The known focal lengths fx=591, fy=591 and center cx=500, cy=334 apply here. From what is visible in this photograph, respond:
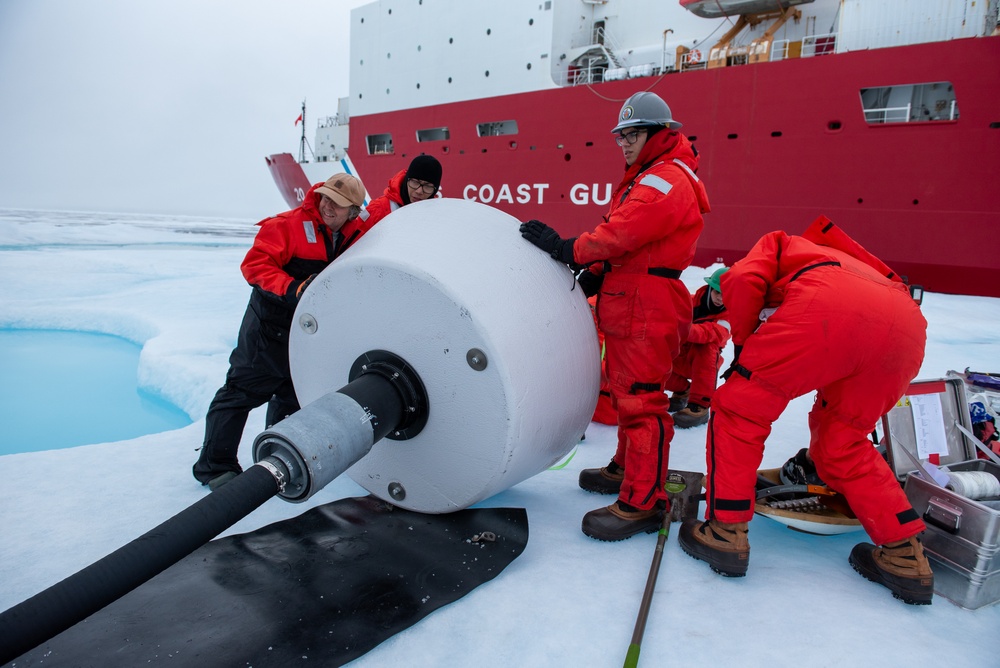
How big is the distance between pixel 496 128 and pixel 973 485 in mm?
9818

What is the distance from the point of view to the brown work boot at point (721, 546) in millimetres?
1666

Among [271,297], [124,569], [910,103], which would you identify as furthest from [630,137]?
[910,103]

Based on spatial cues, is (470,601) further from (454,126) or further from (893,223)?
(454,126)

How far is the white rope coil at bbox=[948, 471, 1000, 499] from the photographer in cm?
176

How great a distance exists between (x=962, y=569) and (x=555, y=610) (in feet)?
3.63

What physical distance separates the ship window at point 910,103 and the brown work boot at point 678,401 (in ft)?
17.7

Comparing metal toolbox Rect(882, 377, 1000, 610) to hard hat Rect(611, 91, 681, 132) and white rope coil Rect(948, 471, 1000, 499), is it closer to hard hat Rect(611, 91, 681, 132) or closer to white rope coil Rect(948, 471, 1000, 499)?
white rope coil Rect(948, 471, 1000, 499)

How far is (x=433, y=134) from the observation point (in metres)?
11.7

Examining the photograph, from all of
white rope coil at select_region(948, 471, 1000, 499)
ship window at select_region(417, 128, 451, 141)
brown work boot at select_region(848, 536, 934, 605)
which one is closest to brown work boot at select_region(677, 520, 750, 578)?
brown work boot at select_region(848, 536, 934, 605)

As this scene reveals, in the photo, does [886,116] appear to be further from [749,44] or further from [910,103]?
[749,44]

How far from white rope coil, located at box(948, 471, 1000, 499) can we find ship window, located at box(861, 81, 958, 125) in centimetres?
640

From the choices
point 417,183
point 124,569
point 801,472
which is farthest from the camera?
point 417,183

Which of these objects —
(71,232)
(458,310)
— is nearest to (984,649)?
(458,310)

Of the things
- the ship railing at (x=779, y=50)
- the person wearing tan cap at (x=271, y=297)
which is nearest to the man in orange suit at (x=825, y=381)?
the person wearing tan cap at (x=271, y=297)
